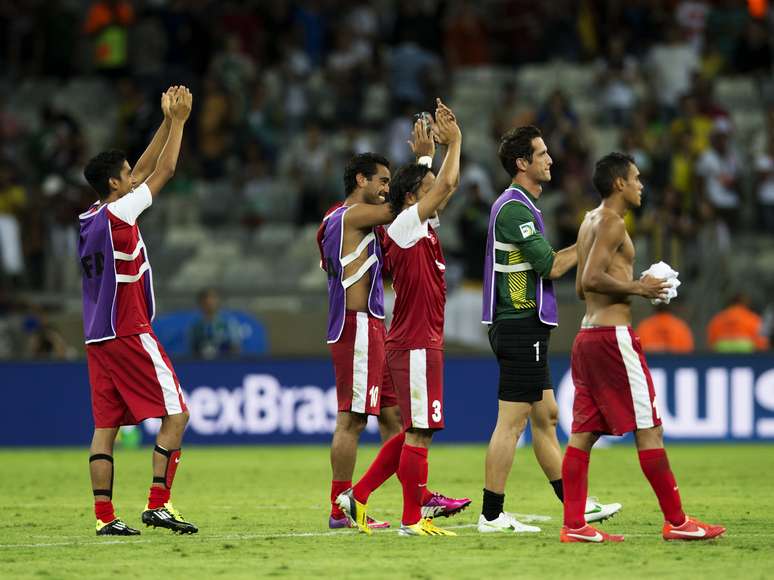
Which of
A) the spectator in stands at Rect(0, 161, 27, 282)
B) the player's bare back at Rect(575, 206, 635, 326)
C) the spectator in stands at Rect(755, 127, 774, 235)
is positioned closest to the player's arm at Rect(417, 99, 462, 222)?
the player's bare back at Rect(575, 206, 635, 326)

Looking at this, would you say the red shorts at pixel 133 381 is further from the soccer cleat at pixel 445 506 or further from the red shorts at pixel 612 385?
the red shorts at pixel 612 385

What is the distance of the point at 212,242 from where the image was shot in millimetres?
23766

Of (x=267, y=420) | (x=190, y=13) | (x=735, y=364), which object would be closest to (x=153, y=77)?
(x=190, y=13)

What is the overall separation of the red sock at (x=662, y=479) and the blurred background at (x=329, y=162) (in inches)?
354

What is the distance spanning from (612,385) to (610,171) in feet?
4.36

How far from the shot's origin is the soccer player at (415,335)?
10.1 metres

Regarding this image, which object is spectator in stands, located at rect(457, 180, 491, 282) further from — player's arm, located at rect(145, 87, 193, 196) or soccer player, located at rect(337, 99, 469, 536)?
player's arm, located at rect(145, 87, 193, 196)

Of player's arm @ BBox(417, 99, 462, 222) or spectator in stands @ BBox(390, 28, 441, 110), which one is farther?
spectator in stands @ BBox(390, 28, 441, 110)

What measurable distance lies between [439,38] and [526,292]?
648 inches

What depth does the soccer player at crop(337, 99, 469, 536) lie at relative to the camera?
1012 cm

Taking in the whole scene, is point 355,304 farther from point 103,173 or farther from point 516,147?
point 103,173

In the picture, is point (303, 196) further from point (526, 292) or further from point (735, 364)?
point (526, 292)

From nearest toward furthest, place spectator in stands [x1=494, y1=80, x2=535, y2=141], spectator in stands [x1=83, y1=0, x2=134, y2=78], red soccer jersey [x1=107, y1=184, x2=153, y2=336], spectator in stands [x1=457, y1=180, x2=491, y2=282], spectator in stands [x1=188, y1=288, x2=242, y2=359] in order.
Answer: red soccer jersey [x1=107, y1=184, x2=153, y2=336]
spectator in stands [x1=188, y1=288, x2=242, y2=359]
spectator in stands [x1=457, y1=180, x2=491, y2=282]
spectator in stands [x1=494, y1=80, x2=535, y2=141]
spectator in stands [x1=83, y1=0, x2=134, y2=78]

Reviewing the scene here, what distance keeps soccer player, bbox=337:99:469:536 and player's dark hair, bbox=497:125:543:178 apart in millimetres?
440
